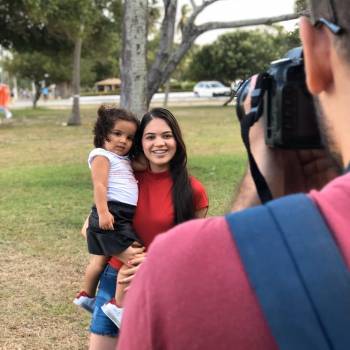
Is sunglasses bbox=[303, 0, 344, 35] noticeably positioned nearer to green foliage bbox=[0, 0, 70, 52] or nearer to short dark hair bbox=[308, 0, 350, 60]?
short dark hair bbox=[308, 0, 350, 60]

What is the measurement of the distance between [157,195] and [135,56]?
14.7 ft

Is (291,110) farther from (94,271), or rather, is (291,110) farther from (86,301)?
(86,301)

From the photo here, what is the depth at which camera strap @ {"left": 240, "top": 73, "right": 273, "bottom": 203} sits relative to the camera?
1.16 meters

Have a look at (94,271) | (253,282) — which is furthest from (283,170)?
(94,271)

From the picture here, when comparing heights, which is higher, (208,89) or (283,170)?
(208,89)

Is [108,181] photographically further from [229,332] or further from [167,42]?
[167,42]

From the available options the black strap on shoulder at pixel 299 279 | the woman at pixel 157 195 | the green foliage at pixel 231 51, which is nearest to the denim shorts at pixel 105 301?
the woman at pixel 157 195

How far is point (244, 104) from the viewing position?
4.22ft

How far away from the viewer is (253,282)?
2.48 feet

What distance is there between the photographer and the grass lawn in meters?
0.71

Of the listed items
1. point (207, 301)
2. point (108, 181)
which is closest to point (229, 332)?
point (207, 301)

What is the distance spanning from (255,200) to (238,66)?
45408mm

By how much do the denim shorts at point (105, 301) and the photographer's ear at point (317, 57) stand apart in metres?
2.14

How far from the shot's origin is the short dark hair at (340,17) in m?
0.87
